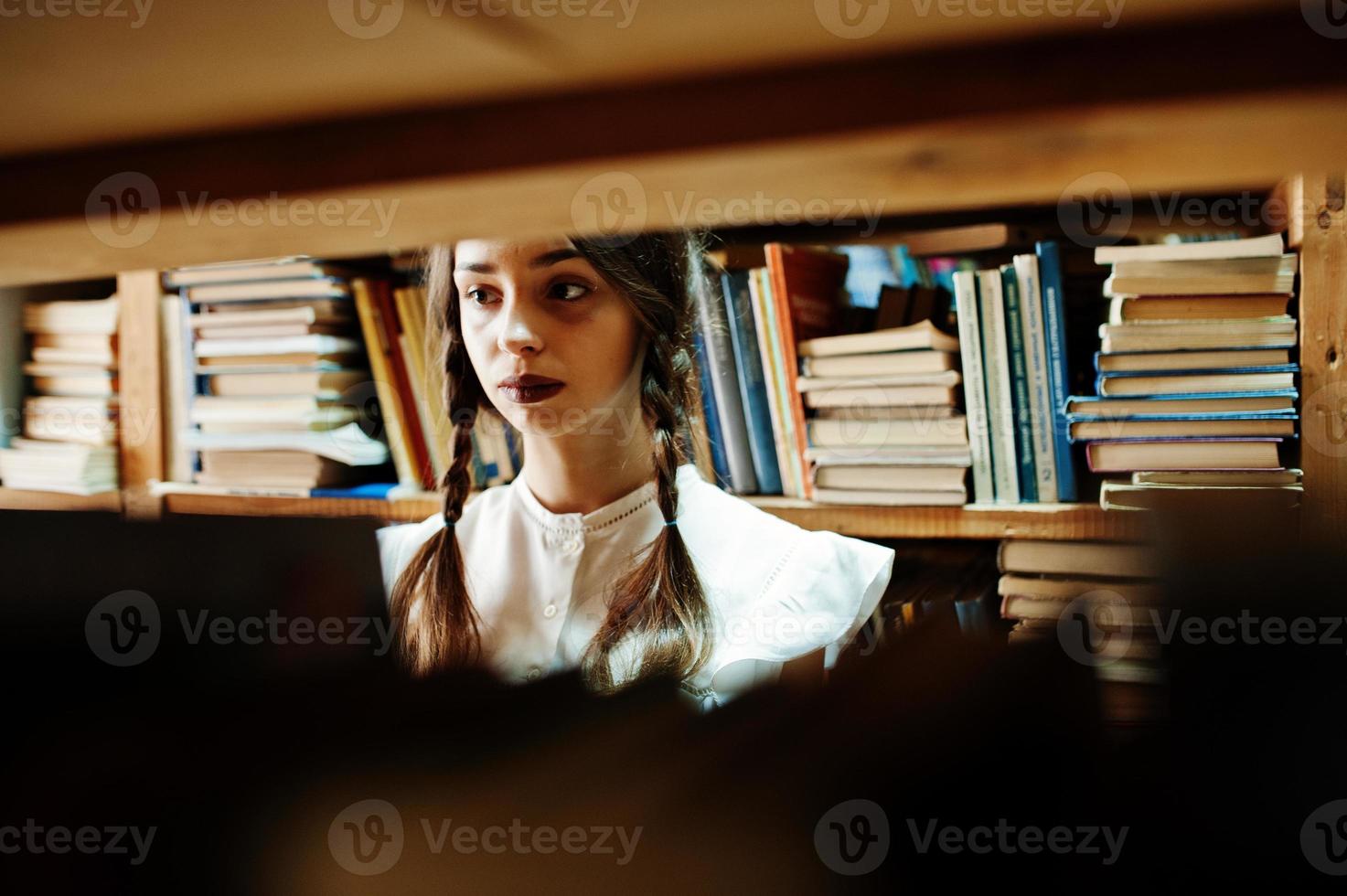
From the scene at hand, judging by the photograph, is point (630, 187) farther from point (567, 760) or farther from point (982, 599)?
point (982, 599)

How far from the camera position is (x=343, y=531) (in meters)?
0.72

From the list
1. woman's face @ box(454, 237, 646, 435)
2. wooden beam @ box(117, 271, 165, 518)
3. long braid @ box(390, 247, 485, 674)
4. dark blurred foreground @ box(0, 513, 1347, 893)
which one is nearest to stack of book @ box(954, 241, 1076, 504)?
woman's face @ box(454, 237, 646, 435)

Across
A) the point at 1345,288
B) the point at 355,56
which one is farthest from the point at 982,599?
the point at 355,56

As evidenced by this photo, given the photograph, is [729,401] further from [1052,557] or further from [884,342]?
[1052,557]

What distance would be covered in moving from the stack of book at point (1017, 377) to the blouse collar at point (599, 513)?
1.33 feet

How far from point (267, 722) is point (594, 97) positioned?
385 mm

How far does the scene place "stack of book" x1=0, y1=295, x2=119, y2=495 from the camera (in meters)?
1.86

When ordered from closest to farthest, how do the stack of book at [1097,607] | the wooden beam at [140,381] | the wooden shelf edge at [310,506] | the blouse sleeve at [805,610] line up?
the stack of book at [1097,607]
the blouse sleeve at [805,610]
the wooden shelf edge at [310,506]
the wooden beam at [140,381]

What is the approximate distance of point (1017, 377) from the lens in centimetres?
120

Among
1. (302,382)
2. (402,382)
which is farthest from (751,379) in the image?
(302,382)

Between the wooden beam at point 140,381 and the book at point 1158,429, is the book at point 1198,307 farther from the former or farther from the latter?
the wooden beam at point 140,381

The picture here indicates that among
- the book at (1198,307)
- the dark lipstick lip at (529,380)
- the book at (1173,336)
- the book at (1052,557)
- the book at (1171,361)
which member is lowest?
the book at (1052,557)

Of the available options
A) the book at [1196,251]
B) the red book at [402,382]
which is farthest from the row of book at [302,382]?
the book at [1196,251]

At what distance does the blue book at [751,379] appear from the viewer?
1.27 meters
